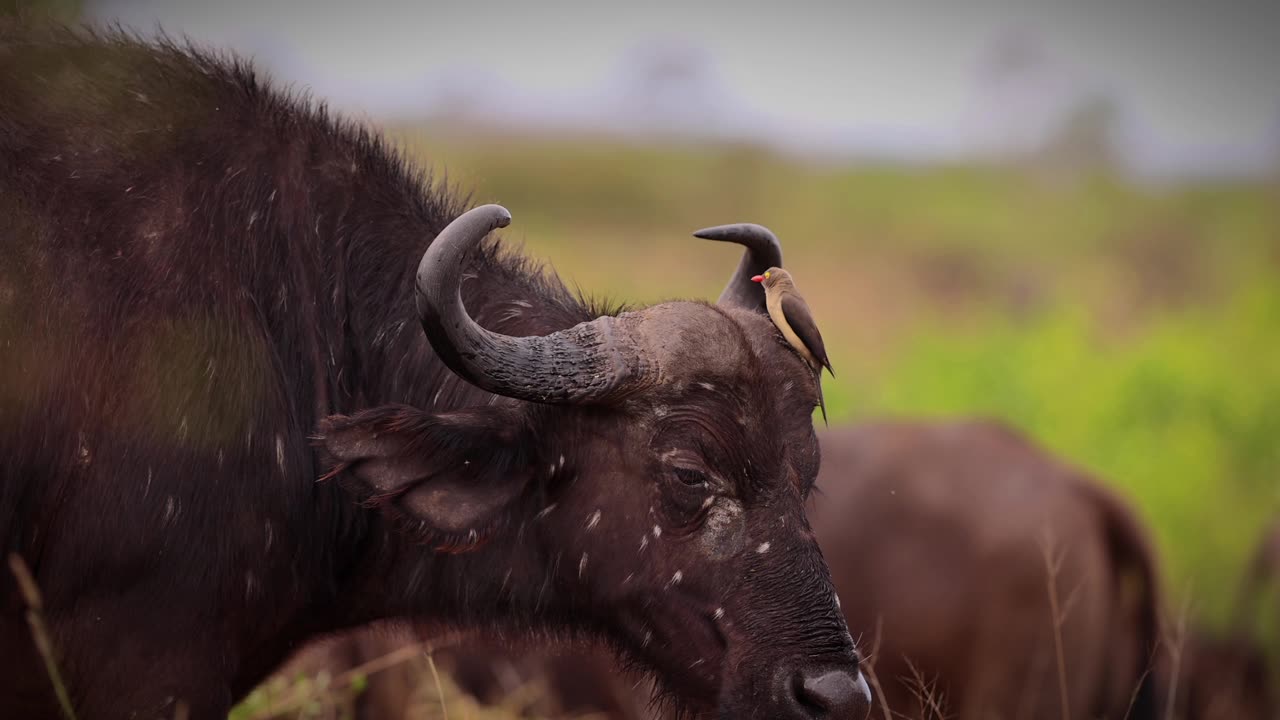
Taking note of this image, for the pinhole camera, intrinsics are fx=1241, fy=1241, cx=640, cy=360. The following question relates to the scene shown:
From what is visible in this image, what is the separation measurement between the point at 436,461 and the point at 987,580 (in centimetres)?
517

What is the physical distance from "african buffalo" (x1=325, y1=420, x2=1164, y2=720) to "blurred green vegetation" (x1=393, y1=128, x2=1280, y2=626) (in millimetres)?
2136

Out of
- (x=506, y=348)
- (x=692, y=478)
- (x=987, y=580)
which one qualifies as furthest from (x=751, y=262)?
(x=987, y=580)

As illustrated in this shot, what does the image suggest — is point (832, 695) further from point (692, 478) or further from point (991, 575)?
point (991, 575)

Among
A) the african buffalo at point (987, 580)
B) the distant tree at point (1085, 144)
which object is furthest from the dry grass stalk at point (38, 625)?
the distant tree at point (1085, 144)

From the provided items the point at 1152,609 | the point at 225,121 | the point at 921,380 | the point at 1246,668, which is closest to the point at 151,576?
the point at 225,121

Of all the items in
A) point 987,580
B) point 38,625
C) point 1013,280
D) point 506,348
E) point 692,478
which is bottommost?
point 1013,280

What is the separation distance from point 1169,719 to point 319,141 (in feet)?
14.8

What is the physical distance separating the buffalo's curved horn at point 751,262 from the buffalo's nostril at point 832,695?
1402mm

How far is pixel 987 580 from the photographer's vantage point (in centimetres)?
805

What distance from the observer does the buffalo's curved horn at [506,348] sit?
3660 millimetres

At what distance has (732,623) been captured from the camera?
3.86 meters

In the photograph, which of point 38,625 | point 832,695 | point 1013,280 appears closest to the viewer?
point 38,625

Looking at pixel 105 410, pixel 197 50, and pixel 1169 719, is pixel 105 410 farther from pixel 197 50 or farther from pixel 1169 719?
pixel 1169 719

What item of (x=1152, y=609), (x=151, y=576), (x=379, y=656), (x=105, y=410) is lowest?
(x=379, y=656)
